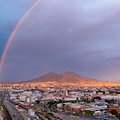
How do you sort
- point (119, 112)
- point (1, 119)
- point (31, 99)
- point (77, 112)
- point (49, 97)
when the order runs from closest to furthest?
point (1, 119) < point (119, 112) < point (77, 112) < point (31, 99) < point (49, 97)

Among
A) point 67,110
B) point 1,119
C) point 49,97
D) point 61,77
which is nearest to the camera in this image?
point 1,119

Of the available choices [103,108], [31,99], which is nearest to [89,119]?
[103,108]

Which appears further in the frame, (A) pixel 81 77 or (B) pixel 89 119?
(A) pixel 81 77

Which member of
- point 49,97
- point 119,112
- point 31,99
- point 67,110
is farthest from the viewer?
point 49,97

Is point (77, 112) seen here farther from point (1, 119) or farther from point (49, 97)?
point (49, 97)

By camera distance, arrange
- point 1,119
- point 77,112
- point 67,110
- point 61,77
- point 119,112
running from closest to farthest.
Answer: point 1,119, point 119,112, point 77,112, point 67,110, point 61,77

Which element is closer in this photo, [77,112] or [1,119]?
[1,119]

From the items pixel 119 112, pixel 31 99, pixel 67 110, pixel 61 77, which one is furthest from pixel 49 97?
pixel 61 77

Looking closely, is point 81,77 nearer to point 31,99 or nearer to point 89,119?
point 31,99
